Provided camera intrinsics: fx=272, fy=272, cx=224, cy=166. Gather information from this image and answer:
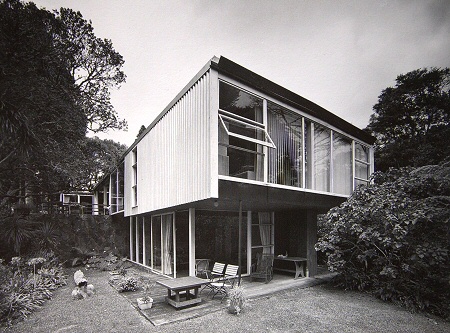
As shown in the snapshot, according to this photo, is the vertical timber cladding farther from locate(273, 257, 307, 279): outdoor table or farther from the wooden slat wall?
locate(273, 257, 307, 279): outdoor table

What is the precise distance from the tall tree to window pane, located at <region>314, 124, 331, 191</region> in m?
8.57

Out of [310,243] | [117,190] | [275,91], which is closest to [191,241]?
[310,243]

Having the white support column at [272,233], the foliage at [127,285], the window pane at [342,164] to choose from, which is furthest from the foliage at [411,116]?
the foliage at [127,285]

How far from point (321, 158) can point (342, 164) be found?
1.63m

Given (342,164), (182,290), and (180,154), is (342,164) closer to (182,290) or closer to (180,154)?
(180,154)

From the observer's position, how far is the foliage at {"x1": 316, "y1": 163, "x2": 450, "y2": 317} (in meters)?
6.45

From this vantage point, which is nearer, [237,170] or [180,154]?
[237,170]

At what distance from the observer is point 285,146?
8289 millimetres

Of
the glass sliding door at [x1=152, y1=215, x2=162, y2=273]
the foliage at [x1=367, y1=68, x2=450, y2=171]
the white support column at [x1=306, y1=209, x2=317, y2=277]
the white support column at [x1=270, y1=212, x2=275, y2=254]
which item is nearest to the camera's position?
the white support column at [x1=306, y1=209, x2=317, y2=277]

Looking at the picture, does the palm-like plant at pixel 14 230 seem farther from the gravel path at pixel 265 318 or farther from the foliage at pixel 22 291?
the gravel path at pixel 265 318

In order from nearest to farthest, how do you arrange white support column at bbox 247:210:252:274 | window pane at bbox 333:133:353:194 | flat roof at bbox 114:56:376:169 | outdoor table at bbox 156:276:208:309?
outdoor table at bbox 156:276:208:309, flat roof at bbox 114:56:376:169, white support column at bbox 247:210:252:274, window pane at bbox 333:133:353:194

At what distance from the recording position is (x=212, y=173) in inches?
242

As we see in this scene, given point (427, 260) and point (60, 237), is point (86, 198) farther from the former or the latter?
point (427, 260)

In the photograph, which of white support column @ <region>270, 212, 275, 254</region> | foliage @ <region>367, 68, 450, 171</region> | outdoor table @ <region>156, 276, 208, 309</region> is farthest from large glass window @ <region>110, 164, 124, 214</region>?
foliage @ <region>367, 68, 450, 171</region>
